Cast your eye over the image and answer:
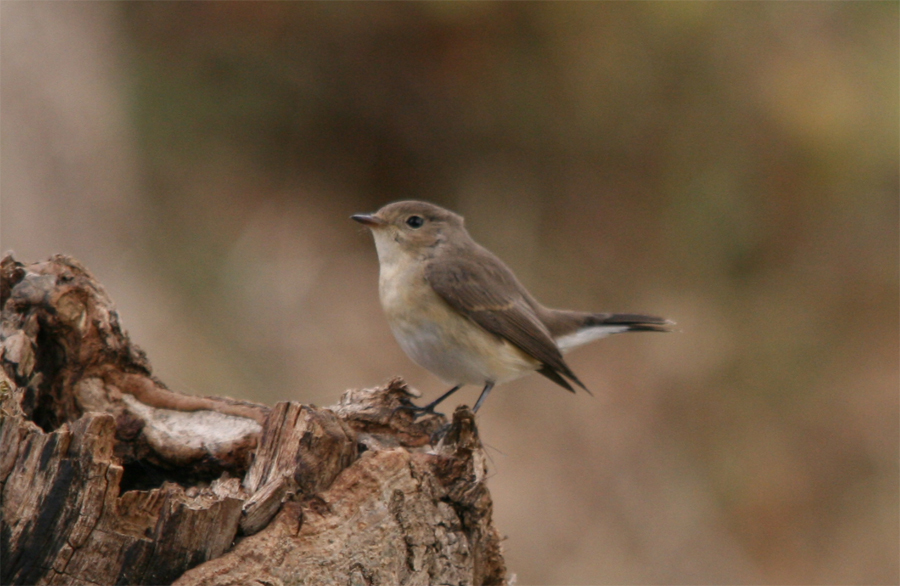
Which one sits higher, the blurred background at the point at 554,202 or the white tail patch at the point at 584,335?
the blurred background at the point at 554,202

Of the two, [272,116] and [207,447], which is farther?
[272,116]

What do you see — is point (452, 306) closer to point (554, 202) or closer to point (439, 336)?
point (439, 336)

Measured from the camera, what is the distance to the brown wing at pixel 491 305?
4547 millimetres

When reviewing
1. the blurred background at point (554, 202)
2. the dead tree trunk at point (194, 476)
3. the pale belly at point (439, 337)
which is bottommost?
the dead tree trunk at point (194, 476)

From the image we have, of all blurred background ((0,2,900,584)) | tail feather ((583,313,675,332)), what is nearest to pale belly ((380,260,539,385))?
tail feather ((583,313,675,332))

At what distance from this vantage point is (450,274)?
4.62 metres

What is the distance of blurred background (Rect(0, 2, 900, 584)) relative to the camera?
23.3ft

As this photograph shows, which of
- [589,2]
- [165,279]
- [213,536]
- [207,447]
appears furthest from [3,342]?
[589,2]

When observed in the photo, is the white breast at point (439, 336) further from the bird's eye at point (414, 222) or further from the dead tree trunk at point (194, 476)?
the dead tree trunk at point (194, 476)

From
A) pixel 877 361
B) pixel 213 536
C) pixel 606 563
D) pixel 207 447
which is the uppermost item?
pixel 877 361

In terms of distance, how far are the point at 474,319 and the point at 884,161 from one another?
4864 mm

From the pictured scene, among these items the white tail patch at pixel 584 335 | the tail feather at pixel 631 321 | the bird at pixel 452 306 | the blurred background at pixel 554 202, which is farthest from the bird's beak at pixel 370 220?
the blurred background at pixel 554 202

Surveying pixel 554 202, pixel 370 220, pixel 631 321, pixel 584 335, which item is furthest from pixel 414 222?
pixel 554 202

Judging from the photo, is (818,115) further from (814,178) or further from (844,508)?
(844,508)
